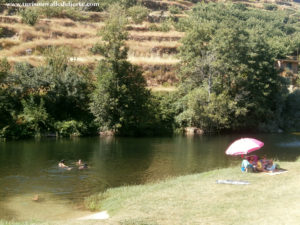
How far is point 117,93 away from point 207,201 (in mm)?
35426

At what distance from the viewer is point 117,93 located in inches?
1983

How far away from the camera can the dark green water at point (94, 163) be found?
70.1ft

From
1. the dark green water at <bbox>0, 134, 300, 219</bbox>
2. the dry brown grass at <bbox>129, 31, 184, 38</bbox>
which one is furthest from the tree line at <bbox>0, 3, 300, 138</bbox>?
the dry brown grass at <bbox>129, 31, 184, 38</bbox>

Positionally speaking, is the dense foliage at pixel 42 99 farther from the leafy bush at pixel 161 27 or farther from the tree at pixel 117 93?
the leafy bush at pixel 161 27

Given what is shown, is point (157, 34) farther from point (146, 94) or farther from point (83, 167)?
point (83, 167)

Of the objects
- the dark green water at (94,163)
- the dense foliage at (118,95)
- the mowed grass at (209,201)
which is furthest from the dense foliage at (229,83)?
the mowed grass at (209,201)

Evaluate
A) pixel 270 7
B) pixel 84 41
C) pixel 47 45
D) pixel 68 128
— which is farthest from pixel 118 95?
pixel 270 7

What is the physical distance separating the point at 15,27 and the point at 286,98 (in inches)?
1996

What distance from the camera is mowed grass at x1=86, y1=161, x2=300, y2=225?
44.6 feet

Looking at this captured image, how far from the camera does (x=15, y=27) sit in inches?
2837

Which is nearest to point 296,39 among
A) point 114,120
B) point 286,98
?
point 286,98

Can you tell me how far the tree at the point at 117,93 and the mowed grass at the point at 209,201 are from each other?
28904 millimetres

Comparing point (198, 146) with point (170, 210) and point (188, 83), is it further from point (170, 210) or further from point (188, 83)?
point (170, 210)

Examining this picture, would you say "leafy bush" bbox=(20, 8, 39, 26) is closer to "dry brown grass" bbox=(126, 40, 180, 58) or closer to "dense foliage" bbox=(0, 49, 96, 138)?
"dry brown grass" bbox=(126, 40, 180, 58)
